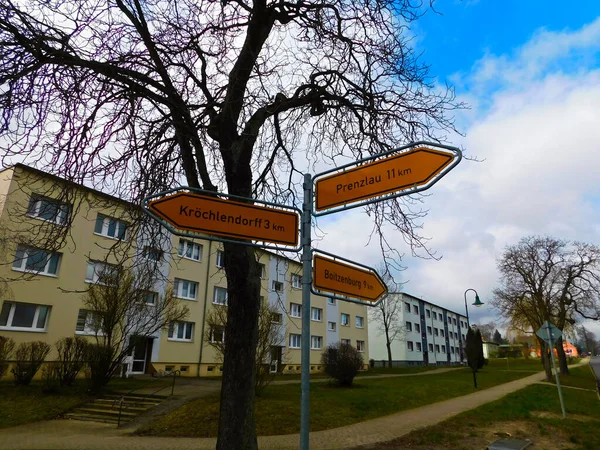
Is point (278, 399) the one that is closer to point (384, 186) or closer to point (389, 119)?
point (389, 119)

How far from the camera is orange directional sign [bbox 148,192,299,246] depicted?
3146mm

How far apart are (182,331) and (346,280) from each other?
26399mm

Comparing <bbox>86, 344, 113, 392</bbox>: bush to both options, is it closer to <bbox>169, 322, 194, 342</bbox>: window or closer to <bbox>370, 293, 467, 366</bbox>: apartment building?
<bbox>169, 322, 194, 342</bbox>: window

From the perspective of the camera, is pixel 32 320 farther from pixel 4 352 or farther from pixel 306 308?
pixel 306 308

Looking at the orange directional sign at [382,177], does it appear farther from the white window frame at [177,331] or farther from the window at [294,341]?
the window at [294,341]

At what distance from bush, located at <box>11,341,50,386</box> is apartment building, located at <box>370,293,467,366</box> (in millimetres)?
39279

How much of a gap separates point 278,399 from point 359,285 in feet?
41.3

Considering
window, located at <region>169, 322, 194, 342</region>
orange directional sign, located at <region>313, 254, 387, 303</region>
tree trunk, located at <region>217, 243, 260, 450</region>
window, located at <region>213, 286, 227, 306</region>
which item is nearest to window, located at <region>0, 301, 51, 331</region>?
window, located at <region>169, 322, 194, 342</region>

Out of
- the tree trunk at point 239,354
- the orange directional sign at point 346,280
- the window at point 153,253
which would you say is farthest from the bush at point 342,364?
the orange directional sign at point 346,280

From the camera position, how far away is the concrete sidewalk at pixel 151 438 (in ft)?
31.6

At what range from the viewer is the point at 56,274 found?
2136cm

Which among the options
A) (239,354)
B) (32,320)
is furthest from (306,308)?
(32,320)

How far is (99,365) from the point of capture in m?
15.7

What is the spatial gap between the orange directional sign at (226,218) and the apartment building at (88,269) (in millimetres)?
2379
